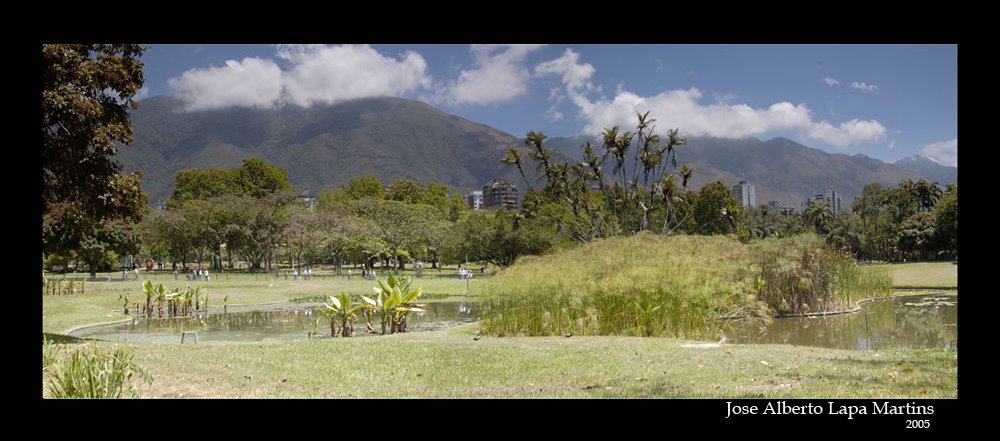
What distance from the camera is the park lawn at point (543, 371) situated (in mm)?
6641

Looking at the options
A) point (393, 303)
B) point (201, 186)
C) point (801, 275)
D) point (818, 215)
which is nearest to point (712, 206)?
point (818, 215)

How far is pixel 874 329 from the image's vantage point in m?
14.4

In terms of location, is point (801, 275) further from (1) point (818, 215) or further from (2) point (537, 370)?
(1) point (818, 215)

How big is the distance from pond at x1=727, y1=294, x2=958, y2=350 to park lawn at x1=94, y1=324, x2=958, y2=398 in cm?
349

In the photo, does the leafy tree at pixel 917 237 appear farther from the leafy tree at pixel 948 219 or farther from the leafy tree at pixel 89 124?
the leafy tree at pixel 89 124

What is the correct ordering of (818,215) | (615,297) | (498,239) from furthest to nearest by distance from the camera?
(818,215), (498,239), (615,297)

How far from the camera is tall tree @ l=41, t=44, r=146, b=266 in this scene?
10.6 metres

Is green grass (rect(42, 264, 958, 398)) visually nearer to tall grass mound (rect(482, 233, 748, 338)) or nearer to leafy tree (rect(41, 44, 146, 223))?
tall grass mound (rect(482, 233, 748, 338))

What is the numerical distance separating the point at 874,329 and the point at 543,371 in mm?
9846

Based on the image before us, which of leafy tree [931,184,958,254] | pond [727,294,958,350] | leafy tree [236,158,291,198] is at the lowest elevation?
pond [727,294,958,350]

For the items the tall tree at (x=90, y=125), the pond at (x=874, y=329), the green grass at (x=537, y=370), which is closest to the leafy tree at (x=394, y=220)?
the pond at (x=874, y=329)

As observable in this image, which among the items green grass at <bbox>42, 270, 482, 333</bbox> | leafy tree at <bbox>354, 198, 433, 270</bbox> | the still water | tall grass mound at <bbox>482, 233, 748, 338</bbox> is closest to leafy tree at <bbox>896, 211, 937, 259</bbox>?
the still water
